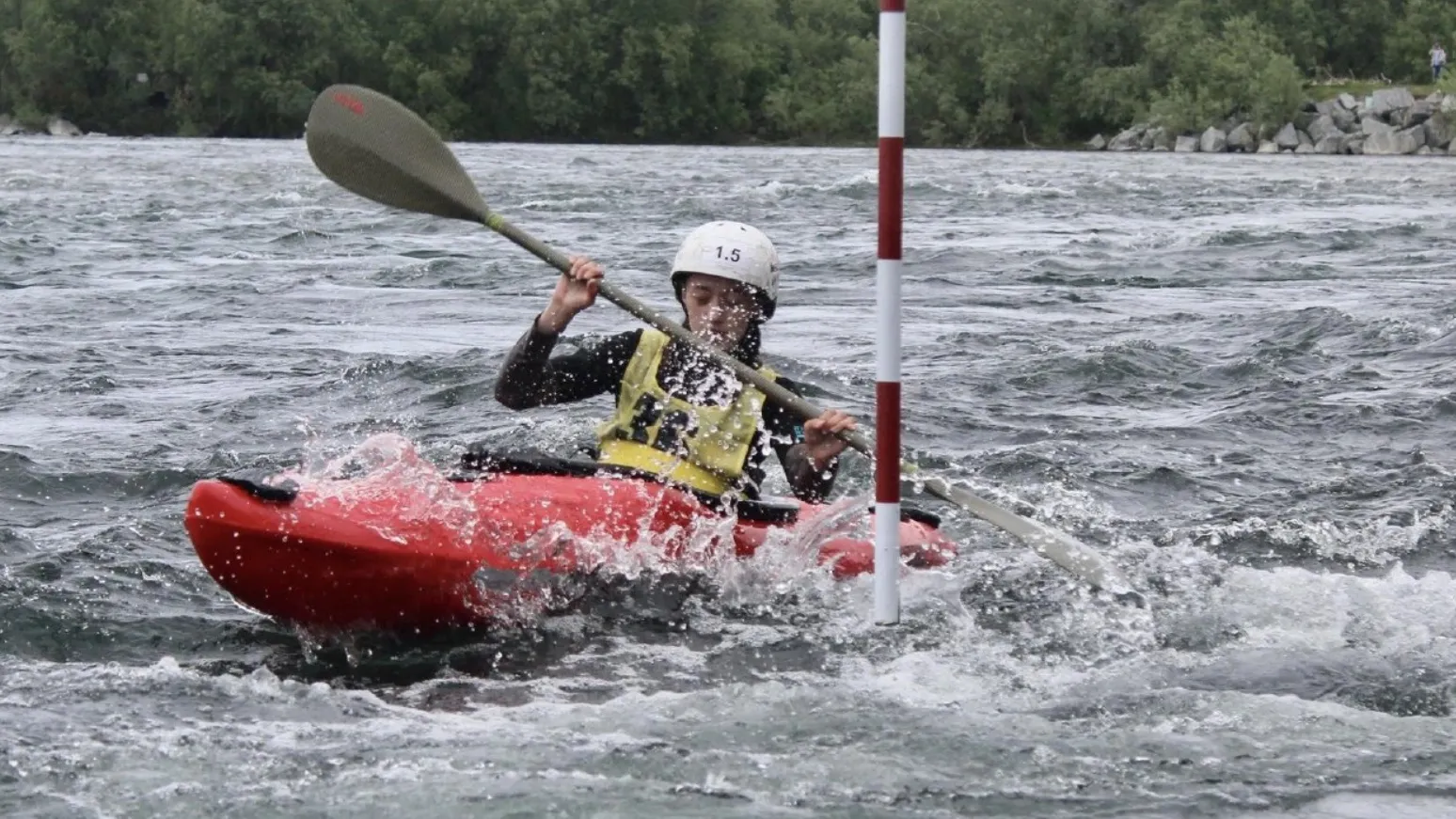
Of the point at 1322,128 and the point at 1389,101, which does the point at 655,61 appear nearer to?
the point at 1322,128

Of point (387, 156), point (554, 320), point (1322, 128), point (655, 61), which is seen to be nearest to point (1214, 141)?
point (1322, 128)

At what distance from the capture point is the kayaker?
204 inches

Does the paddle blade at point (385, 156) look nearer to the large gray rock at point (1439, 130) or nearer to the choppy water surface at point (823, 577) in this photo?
the choppy water surface at point (823, 577)

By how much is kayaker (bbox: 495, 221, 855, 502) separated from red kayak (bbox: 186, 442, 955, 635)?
14 centimetres

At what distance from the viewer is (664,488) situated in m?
5.01

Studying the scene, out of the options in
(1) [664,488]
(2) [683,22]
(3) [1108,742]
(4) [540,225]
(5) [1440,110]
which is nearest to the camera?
(3) [1108,742]

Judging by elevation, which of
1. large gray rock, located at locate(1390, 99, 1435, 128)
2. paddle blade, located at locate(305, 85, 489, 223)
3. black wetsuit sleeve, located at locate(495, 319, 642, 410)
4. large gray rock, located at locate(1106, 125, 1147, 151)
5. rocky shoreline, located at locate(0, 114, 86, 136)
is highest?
paddle blade, located at locate(305, 85, 489, 223)

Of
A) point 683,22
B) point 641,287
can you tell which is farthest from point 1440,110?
point 641,287

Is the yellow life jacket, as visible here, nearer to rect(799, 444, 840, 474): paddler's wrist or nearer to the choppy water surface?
rect(799, 444, 840, 474): paddler's wrist

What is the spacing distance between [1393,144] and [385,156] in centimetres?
4208

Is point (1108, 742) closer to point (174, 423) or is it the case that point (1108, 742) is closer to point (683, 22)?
point (174, 423)

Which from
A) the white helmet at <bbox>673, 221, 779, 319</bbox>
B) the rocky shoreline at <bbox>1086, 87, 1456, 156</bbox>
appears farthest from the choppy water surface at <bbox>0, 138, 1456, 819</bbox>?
the rocky shoreline at <bbox>1086, 87, 1456, 156</bbox>

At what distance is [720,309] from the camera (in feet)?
17.4

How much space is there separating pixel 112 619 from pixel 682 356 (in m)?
1.56
